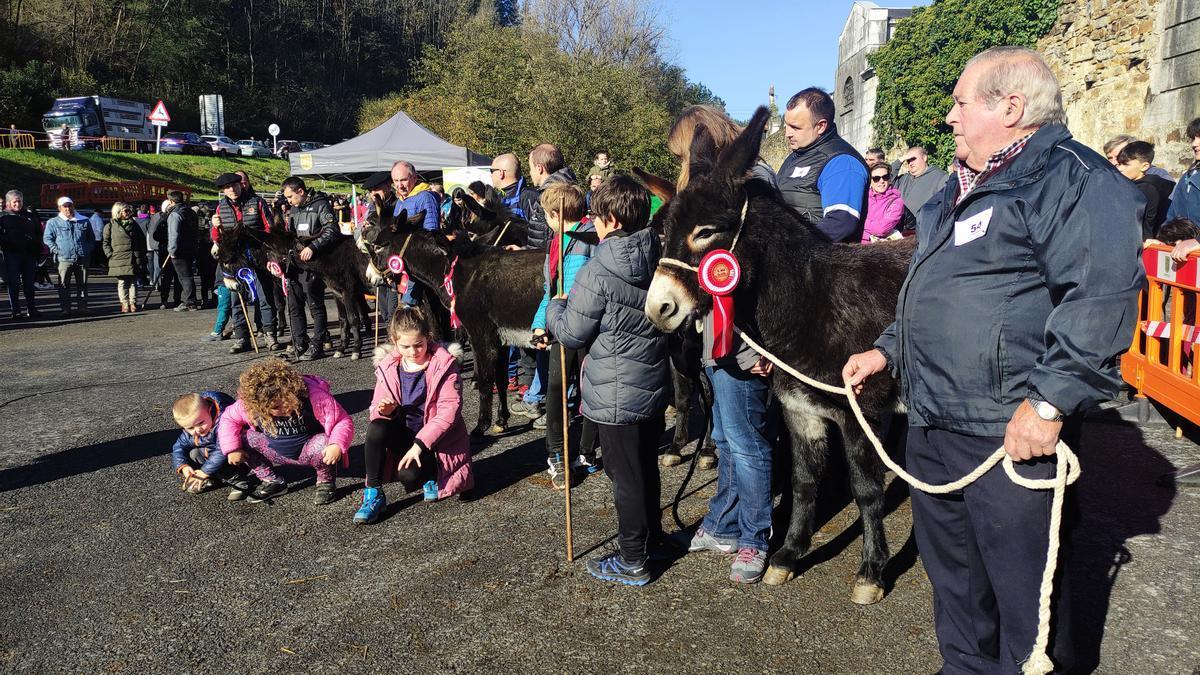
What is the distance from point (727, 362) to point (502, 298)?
137 inches

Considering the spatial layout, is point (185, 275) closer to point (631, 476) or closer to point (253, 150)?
point (631, 476)

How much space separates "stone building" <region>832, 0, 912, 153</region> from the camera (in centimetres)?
2361

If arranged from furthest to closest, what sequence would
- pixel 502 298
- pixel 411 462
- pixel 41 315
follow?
1. pixel 41 315
2. pixel 502 298
3. pixel 411 462

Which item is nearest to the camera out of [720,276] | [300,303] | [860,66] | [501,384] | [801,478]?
[720,276]

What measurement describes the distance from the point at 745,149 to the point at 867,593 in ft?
6.82

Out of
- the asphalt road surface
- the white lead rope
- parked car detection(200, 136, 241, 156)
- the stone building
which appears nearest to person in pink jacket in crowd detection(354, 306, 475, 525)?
the asphalt road surface

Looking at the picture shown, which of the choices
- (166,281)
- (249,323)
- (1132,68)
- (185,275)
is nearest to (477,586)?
(249,323)

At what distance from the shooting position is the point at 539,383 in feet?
23.9

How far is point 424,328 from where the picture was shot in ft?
17.1

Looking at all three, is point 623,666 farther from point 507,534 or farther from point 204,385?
point 204,385

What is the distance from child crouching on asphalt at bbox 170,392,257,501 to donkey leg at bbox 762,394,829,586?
138 inches

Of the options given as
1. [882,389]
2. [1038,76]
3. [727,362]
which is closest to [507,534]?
[727,362]

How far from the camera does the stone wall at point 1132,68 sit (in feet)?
36.9

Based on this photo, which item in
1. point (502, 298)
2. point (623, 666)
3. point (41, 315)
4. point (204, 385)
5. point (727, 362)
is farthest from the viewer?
point (41, 315)
